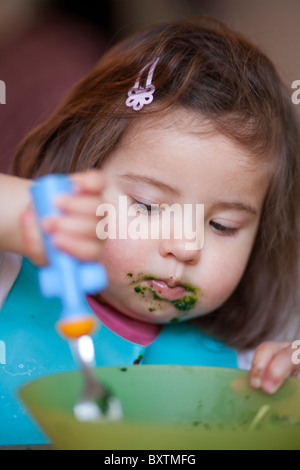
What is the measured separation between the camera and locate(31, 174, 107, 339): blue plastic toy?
14.7 inches

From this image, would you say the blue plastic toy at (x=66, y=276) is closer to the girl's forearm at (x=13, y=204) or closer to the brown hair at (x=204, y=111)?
the girl's forearm at (x=13, y=204)

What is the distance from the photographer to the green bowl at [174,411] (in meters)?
0.40

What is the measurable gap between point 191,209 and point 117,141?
12 centimetres

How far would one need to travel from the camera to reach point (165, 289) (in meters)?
0.65

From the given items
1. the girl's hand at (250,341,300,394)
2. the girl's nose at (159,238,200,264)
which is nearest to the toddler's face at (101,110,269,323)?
the girl's nose at (159,238,200,264)

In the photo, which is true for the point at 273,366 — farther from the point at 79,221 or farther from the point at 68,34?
the point at 68,34

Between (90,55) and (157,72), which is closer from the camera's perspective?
(157,72)

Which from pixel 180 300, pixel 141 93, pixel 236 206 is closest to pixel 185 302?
pixel 180 300

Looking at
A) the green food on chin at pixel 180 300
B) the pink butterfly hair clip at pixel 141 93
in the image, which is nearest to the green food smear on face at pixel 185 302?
the green food on chin at pixel 180 300

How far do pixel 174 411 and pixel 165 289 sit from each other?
0.15 m

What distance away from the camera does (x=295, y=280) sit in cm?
87

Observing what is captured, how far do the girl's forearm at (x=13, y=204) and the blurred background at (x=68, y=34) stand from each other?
313 mm
